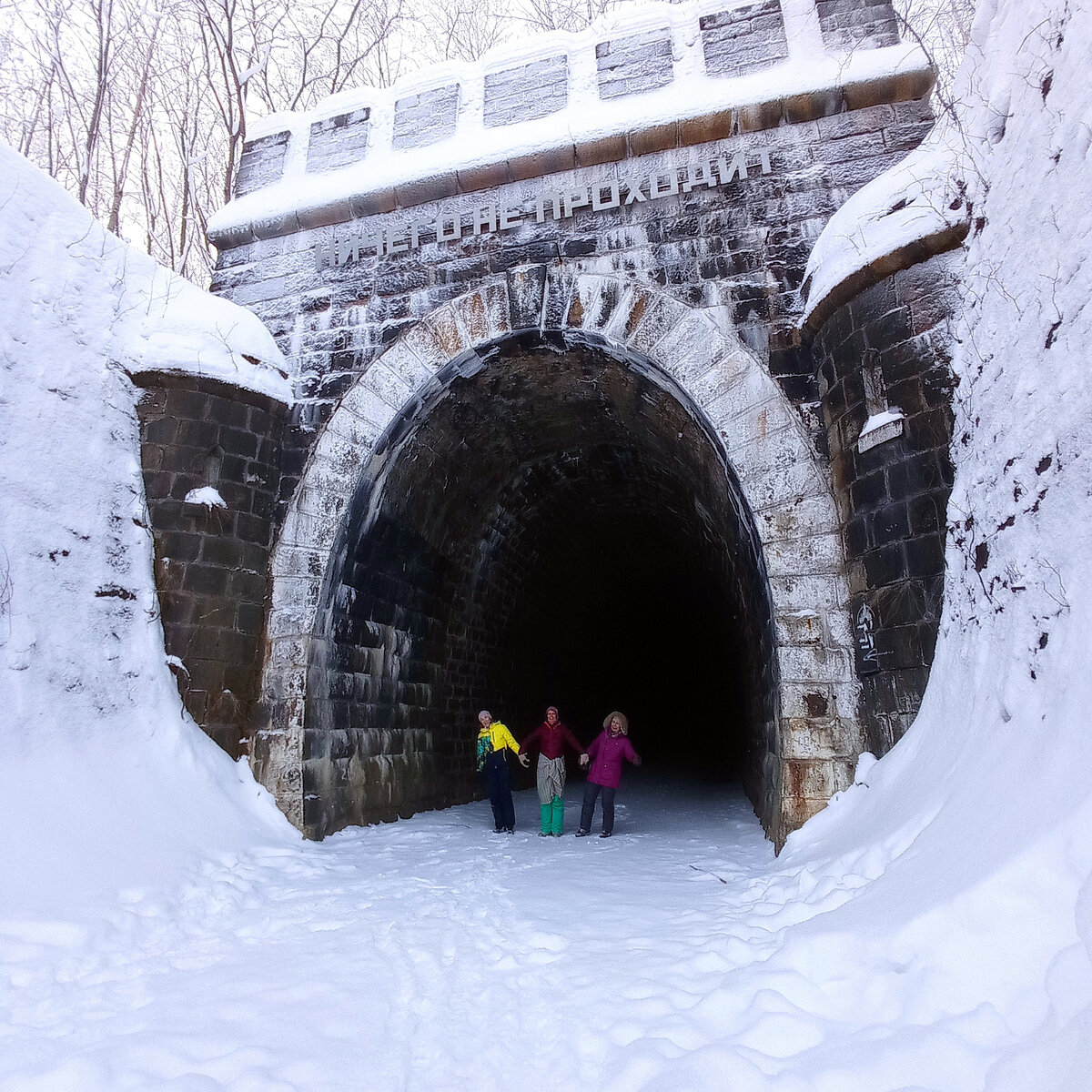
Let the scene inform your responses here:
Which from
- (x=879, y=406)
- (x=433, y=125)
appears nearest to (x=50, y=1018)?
(x=879, y=406)

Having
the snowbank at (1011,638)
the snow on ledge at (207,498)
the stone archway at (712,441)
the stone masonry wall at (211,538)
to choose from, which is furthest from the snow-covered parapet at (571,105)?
the snow on ledge at (207,498)

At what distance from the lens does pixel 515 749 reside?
22.0ft

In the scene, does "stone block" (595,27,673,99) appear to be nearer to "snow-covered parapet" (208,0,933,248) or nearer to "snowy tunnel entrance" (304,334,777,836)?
"snow-covered parapet" (208,0,933,248)

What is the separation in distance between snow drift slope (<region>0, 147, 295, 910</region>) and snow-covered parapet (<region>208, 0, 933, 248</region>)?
5.03 feet

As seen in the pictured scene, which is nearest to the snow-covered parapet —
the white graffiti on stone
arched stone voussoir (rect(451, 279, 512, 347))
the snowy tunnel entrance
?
the white graffiti on stone

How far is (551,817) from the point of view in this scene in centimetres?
664

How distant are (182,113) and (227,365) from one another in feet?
33.9

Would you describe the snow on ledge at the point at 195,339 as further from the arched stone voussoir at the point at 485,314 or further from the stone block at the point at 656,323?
the stone block at the point at 656,323

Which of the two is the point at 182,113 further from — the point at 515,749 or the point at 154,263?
the point at 515,749

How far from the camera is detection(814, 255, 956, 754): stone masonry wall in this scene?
14.0 ft

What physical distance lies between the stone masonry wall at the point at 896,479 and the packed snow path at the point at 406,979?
142cm

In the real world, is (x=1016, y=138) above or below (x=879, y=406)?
above

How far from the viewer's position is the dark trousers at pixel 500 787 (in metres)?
6.70

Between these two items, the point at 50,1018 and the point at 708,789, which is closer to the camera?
the point at 50,1018
